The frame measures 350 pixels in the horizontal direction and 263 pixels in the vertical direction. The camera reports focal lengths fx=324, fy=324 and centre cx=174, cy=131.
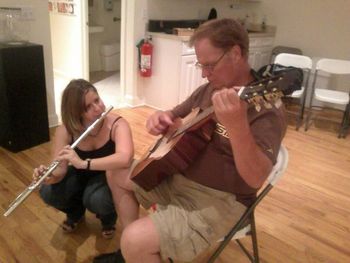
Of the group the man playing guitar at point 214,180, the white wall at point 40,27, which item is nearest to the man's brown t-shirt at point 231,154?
the man playing guitar at point 214,180

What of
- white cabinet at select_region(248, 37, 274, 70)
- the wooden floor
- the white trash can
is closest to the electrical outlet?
the wooden floor

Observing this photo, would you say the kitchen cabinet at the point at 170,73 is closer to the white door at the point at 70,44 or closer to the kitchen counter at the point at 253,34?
the kitchen counter at the point at 253,34

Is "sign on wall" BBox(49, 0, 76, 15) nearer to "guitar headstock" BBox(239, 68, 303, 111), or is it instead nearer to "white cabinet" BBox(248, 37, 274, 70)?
"white cabinet" BBox(248, 37, 274, 70)

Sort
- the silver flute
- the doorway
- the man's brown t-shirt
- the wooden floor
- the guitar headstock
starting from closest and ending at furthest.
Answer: the guitar headstock
the man's brown t-shirt
the silver flute
the wooden floor
the doorway

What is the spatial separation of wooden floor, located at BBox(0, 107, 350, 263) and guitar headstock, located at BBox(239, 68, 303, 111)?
1.02 metres

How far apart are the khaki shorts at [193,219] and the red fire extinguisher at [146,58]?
2.50 meters

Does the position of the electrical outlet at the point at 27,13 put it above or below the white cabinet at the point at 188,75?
above

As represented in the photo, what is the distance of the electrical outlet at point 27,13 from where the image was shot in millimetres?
2543

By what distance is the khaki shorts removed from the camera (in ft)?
3.42

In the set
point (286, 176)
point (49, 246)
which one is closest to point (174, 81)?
point (286, 176)

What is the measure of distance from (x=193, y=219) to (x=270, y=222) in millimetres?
1004

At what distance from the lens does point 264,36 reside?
14.2 feet

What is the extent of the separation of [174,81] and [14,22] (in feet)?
5.22

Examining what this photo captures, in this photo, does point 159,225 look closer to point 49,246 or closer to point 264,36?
point 49,246
